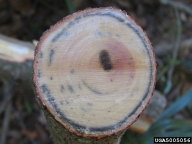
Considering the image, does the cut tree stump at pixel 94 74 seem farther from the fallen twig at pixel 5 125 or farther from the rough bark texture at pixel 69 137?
the fallen twig at pixel 5 125

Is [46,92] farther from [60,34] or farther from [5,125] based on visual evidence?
[5,125]

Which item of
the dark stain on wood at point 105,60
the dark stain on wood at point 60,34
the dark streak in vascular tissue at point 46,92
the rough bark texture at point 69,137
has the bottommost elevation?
the rough bark texture at point 69,137

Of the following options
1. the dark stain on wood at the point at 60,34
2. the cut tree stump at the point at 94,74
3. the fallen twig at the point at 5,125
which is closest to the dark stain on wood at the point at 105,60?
the cut tree stump at the point at 94,74

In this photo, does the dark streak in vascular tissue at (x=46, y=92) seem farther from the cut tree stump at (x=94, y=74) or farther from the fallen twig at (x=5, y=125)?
the fallen twig at (x=5, y=125)

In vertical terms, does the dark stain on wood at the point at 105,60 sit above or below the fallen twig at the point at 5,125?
above

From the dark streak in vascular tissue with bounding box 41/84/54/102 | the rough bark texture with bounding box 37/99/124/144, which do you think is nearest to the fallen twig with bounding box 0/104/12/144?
the rough bark texture with bounding box 37/99/124/144

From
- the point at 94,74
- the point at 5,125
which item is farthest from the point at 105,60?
the point at 5,125

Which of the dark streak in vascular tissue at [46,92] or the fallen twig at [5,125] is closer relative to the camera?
the dark streak in vascular tissue at [46,92]
